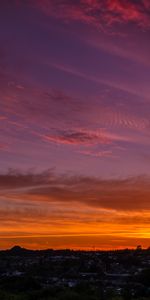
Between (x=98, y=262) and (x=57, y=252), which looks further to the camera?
(x=57, y=252)

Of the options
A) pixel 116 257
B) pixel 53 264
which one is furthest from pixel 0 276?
pixel 116 257

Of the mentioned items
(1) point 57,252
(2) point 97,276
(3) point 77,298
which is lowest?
(3) point 77,298

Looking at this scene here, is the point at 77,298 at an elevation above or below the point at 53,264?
below

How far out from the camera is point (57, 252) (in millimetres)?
168000

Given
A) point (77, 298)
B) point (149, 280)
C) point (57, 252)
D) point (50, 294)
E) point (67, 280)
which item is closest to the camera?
point (77, 298)

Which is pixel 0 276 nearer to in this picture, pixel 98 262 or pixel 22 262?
pixel 22 262

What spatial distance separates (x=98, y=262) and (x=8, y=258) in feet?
81.0

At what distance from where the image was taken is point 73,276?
11775 cm

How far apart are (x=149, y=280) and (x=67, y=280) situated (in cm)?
1868

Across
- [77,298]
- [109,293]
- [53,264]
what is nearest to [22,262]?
[53,264]

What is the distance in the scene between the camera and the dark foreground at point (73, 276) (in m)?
80.0

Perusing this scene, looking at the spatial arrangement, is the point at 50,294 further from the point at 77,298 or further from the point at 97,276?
the point at 97,276

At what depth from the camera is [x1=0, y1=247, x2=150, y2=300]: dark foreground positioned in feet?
262

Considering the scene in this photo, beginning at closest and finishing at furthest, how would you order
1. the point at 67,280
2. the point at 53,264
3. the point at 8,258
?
the point at 67,280, the point at 53,264, the point at 8,258
